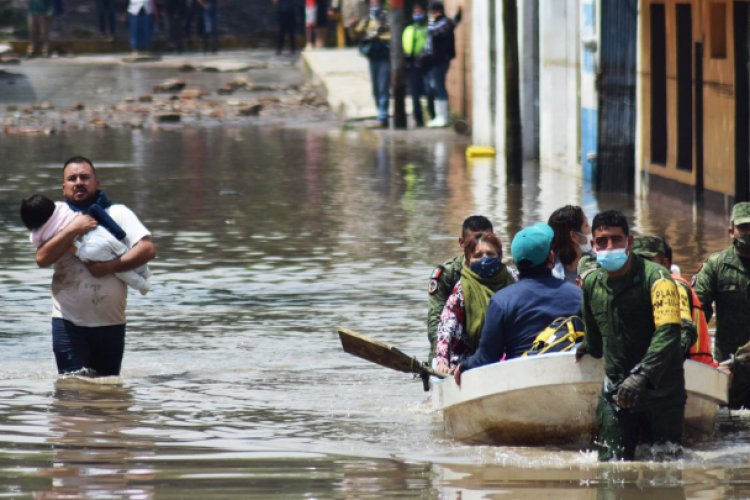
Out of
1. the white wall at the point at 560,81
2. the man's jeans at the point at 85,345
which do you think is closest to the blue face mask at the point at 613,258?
the man's jeans at the point at 85,345

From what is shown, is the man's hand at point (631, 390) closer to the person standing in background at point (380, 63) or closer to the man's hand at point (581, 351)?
the man's hand at point (581, 351)

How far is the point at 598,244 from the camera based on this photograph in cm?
901

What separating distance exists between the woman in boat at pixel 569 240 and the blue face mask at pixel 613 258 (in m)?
1.73

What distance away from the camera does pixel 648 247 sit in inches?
391

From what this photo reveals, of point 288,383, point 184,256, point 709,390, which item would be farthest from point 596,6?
point 709,390

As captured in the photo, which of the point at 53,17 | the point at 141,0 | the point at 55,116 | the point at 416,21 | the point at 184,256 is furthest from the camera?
the point at 53,17

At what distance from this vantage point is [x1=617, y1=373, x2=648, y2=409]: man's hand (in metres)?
8.91

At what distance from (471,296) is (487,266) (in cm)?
19

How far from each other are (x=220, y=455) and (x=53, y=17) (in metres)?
44.2

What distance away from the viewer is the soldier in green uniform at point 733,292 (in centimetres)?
1063

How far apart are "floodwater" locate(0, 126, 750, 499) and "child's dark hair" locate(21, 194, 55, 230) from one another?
1.01 meters

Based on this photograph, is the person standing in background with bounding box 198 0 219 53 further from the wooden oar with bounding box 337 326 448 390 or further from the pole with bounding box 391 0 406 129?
the wooden oar with bounding box 337 326 448 390

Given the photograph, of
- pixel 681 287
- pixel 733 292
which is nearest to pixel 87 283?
pixel 733 292

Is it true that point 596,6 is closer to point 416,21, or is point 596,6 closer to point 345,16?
point 416,21
